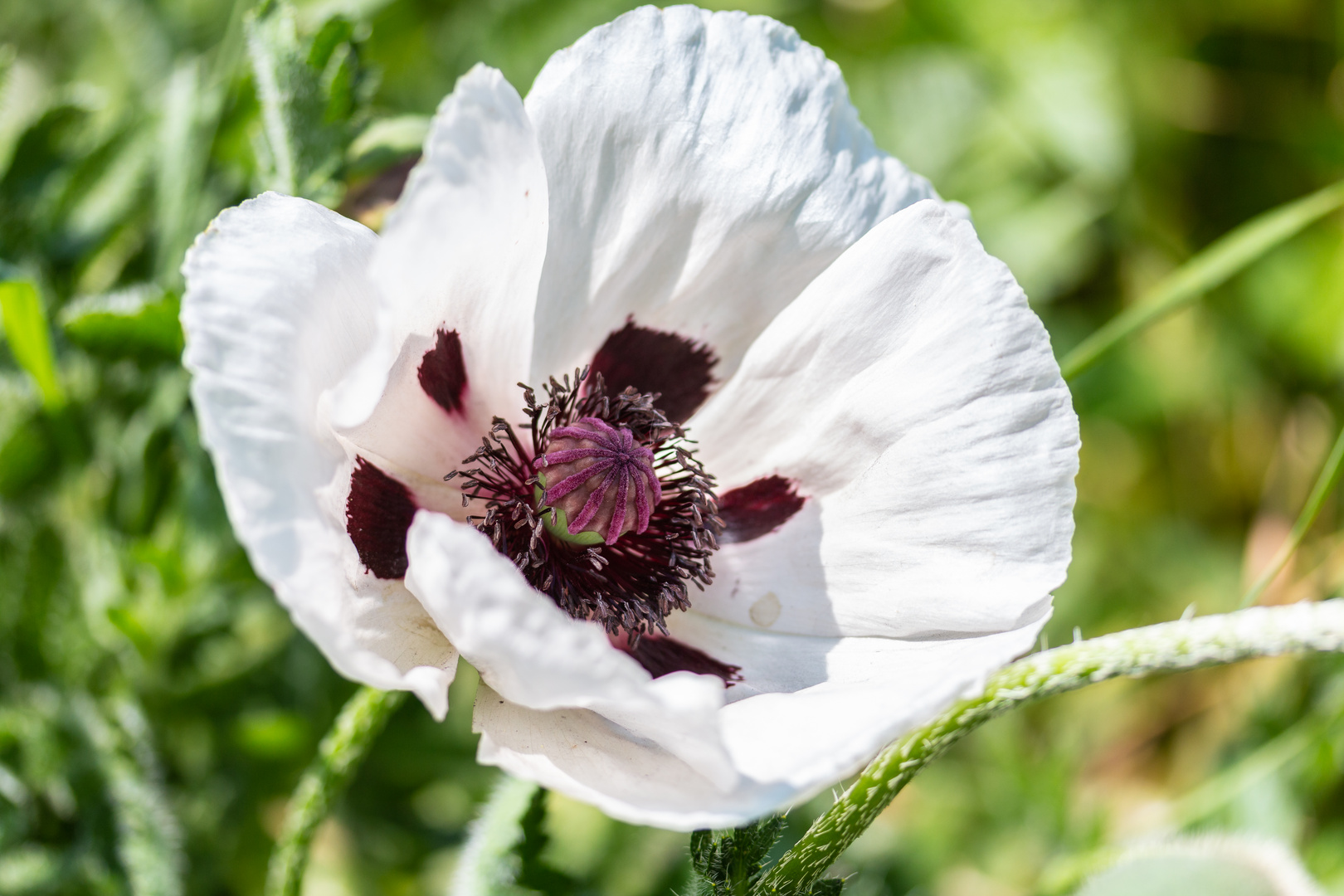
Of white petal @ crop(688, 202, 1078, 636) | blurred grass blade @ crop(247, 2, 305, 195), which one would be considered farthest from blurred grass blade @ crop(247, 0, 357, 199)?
white petal @ crop(688, 202, 1078, 636)

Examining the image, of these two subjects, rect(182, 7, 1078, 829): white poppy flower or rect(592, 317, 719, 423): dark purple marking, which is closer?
rect(182, 7, 1078, 829): white poppy flower

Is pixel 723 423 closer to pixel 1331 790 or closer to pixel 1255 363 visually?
pixel 1331 790

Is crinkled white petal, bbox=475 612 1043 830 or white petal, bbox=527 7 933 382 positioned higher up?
white petal, bbox=527 7 933 382

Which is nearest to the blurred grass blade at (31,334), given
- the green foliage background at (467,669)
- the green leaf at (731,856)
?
the green foliage background at (467,669)

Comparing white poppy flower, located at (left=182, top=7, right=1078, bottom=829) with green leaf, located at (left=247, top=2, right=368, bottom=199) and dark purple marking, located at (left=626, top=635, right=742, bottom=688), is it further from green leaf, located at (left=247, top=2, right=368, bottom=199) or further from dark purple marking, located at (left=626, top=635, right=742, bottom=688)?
green leaf, located at (left=247, top=2, right=368, bottom=199)

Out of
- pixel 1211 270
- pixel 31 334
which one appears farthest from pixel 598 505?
pixel 1211 270

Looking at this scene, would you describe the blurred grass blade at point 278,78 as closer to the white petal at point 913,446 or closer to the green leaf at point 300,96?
the green leaf at point 300,96

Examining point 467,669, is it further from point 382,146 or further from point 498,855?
point 382,146
